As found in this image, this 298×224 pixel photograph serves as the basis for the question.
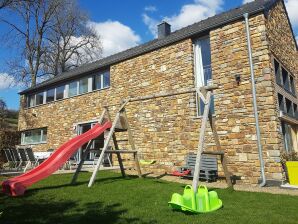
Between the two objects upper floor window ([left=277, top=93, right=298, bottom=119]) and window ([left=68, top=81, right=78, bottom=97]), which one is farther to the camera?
window ([left=68, top=81, right=78, bottom=97])

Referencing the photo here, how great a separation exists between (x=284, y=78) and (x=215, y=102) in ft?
13.9

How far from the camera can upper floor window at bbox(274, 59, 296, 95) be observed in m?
10.4

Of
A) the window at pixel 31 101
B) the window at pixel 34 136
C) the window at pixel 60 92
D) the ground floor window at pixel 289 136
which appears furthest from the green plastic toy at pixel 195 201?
the window at pixel 31 101

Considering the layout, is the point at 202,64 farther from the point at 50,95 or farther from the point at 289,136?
the point at 50,95

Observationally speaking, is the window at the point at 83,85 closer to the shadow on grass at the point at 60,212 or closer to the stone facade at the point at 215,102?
the stone facade at the point at 215,102

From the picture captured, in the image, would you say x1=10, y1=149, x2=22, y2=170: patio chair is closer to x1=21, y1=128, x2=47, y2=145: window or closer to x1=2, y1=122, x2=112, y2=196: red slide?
x1=21, y1=128, x2=47, y2=145: window

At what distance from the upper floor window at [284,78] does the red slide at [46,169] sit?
644cm

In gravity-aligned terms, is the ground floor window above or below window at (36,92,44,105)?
below

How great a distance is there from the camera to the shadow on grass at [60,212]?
4359 millimetres

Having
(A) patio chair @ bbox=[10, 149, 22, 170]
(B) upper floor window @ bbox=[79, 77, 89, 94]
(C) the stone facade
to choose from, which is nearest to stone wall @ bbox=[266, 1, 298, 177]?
(C) the stone facade

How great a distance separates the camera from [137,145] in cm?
1205

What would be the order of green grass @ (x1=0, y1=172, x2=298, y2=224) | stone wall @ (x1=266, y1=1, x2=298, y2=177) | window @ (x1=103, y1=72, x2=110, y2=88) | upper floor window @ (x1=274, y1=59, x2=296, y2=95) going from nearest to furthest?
1. green grass @ (x1=0, y1=172, x2=298, y2=224)
2. stone wall @ (x1=266, y1=1, x2=298, y2=177)
3. upper floor window @ (x1=274, y1=59, x2=296, y2=95)
4. window @ (x1=103, y1=72, x2=110, y2=88)

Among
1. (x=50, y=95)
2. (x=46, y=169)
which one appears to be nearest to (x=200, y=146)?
(x=46, y=169)

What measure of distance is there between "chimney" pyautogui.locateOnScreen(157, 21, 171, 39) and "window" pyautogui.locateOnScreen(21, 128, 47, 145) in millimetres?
9333
